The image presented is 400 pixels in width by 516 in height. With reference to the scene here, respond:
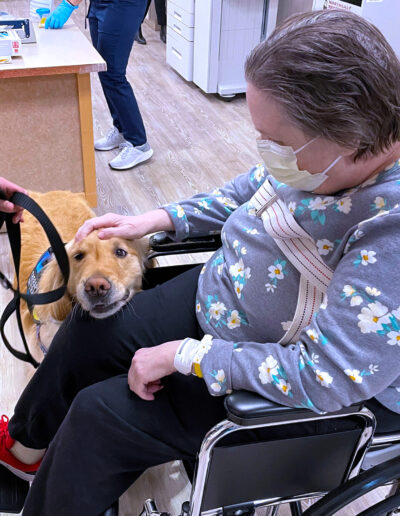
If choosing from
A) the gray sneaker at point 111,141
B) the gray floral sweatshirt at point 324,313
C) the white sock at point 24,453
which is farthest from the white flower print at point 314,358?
the gray sneaker at point 111,141

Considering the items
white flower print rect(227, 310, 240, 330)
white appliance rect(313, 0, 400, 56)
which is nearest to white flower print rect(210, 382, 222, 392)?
white flower print rect(227, 310, 240, 330)

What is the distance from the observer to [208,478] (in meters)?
0.93

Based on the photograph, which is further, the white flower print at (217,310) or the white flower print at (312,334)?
the white flower print at (217,310)

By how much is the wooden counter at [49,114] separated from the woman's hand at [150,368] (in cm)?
175

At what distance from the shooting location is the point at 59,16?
2.78 meters

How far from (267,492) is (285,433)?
A: 0.51 ft

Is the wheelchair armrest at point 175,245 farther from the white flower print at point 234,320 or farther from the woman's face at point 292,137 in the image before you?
the woman's face at point 292,137

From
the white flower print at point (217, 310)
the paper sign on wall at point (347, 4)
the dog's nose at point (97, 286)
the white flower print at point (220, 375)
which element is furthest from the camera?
the paper sign on wall at point (347, 4)

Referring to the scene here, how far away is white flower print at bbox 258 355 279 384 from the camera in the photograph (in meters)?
0.87

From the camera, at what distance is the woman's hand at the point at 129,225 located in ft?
4.32

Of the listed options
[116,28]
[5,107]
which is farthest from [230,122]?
[5,107]

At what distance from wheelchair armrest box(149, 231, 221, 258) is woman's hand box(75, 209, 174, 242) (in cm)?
3

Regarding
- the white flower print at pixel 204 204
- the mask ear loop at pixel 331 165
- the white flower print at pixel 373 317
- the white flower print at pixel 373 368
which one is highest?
the mask ear loop at pixel 331 165

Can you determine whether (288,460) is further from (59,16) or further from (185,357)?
(59,16)
